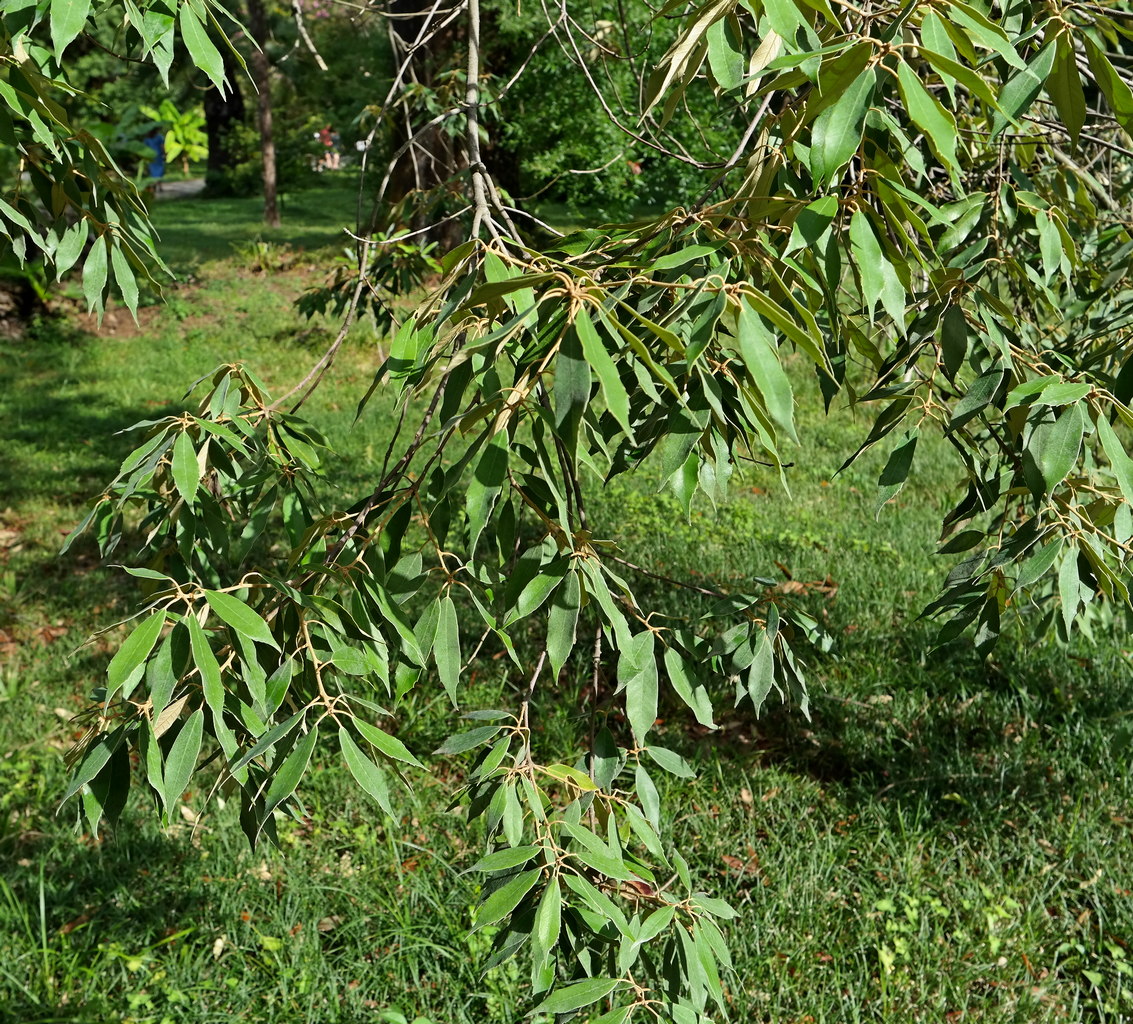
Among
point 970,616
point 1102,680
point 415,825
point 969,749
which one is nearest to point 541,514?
point 970,616

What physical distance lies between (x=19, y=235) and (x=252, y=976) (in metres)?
2.03

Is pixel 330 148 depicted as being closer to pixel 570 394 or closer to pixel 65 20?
pixel 65 20

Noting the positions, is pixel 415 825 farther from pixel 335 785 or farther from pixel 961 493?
pixel 961 493

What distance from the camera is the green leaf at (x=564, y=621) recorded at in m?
1.29

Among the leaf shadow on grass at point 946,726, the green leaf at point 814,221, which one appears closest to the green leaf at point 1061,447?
the green leaf at point 814,221

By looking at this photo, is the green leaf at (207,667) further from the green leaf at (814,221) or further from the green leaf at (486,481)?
the green leaf at (814,221)

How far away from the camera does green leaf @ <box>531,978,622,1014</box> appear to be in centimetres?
144

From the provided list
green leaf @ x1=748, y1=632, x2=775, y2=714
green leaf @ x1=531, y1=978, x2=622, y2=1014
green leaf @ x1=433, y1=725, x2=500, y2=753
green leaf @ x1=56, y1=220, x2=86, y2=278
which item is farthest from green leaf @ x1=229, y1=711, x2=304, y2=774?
green leaf @ x1=56, y1=220, x2=86, y2=278

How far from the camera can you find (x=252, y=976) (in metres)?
2.83

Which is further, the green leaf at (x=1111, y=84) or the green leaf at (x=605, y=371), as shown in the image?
the green leaf at (x=1111, y=84)

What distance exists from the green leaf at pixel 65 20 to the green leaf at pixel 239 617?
91cm

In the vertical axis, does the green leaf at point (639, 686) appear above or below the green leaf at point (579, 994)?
above

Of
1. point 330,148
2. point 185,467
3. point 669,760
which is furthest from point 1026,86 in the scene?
point 330,148

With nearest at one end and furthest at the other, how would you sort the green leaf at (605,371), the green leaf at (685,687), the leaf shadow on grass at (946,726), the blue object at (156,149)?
the green leaf at (605,371)
the green leaf at (685,687)
the leaf shadow on grass at (946,726)
the blue object at (156,149)
